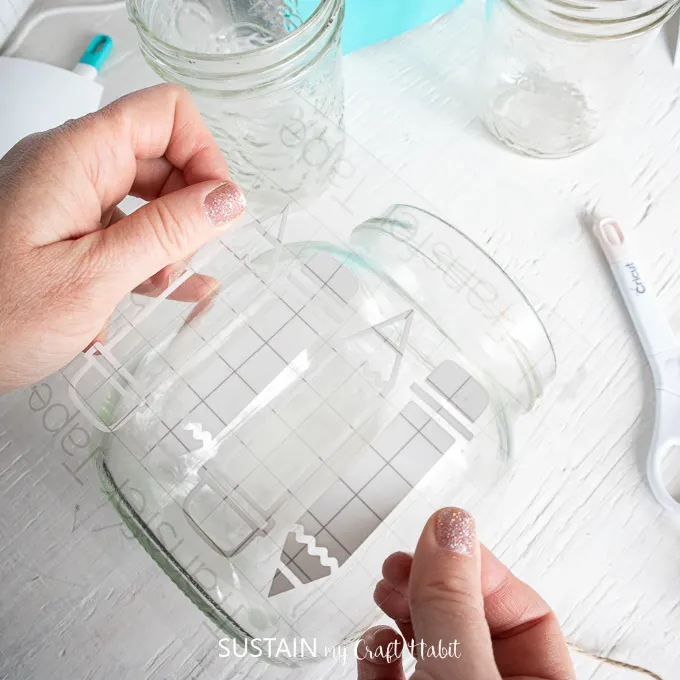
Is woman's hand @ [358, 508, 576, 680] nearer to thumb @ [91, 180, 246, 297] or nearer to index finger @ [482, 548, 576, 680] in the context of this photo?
index finger @ [482, 548, 576, 680]

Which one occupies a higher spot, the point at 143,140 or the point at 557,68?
the point at 143,140

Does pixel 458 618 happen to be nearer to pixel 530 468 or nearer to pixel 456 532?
pixel 456 532

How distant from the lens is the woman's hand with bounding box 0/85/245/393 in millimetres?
419

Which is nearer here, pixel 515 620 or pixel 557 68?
pixel 515 620

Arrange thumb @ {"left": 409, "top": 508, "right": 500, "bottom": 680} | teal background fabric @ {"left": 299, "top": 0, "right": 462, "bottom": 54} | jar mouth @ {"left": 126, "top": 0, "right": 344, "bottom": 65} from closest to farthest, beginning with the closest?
1. thumb @ {"left": 409, "top": 508, "right": 500, "bottom": 680}
2. jar mouth @ {"left": 126, "top": 0, "right": 344, "bottom": 65}
3. teal background fabric @ {"left": 299, "top": 0, "right": 462, "bottom": 54}

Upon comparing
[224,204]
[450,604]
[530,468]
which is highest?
[224,204]

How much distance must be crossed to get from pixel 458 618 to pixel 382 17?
1.80 ft

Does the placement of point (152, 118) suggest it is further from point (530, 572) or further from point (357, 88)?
point (530, 572)

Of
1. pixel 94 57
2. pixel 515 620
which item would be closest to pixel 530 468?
pixel 515 620

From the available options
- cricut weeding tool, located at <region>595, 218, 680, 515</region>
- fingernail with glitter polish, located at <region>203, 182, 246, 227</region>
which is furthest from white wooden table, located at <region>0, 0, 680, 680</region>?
fingernail with glitter polish, located at <region>203, 182, 246, 227</region>

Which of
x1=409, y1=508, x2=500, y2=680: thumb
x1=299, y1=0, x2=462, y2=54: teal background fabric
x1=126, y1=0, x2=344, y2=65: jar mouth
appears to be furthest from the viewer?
x1=299, y1=0, x2=462, y2=54: teal background fabric

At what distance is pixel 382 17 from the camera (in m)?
0.64

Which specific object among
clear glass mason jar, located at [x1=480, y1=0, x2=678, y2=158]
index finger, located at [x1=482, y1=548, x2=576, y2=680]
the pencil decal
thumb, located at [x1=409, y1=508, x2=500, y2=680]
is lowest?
index finger, located at [x1=482, y1=548, x2=576, y2=680]

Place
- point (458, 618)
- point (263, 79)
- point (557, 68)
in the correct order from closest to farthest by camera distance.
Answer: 1. point (458, 618)
2. point (263, 79)
3. point (557, 68)
